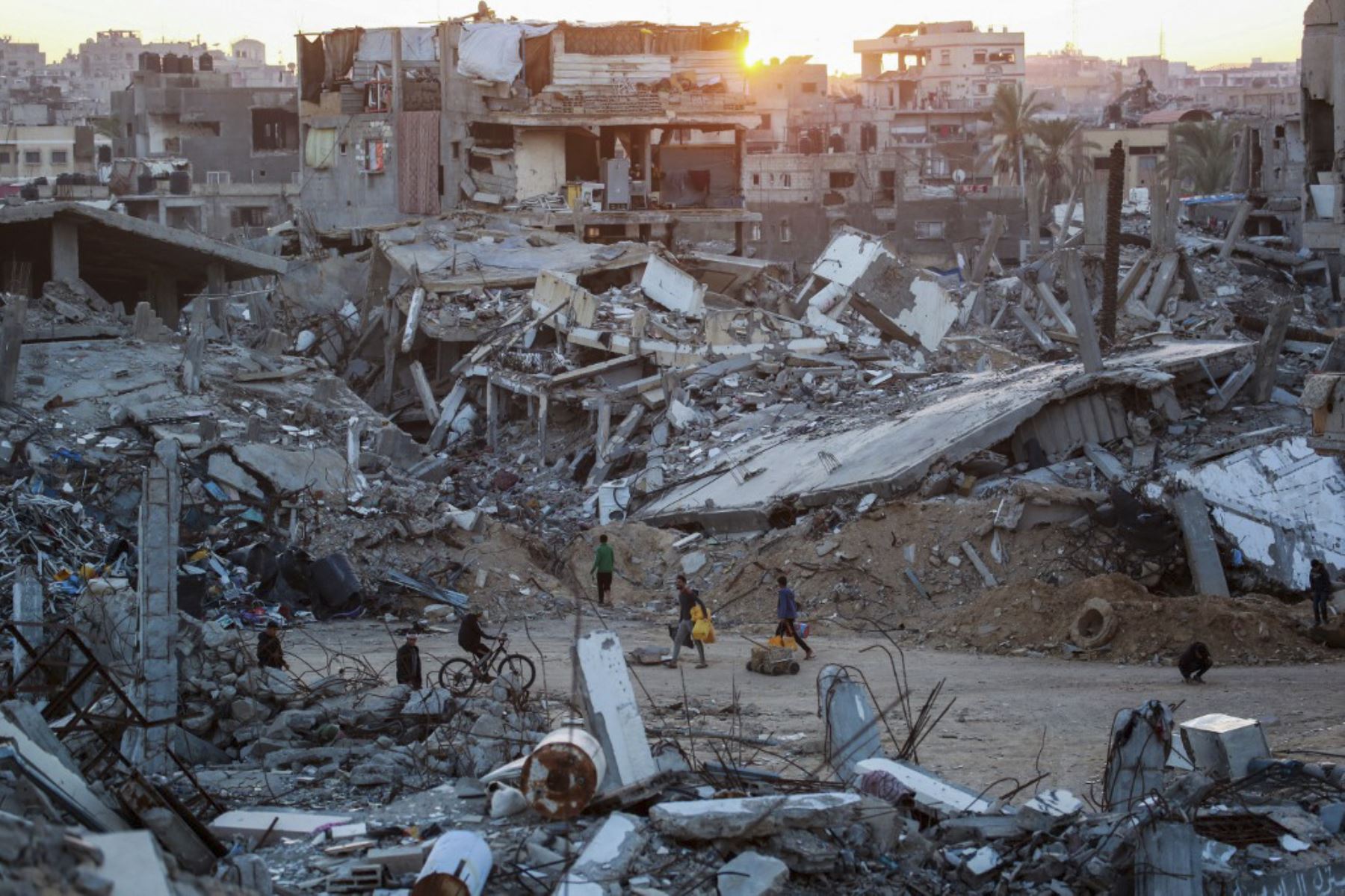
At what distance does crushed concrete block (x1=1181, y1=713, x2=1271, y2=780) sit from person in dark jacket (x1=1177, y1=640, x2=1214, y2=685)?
147 inches

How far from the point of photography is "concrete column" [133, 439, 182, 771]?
34.3 feet

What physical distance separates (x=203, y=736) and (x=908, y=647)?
6962mm

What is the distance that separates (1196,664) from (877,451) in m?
6.42

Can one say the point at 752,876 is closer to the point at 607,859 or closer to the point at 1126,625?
the point at 607,859

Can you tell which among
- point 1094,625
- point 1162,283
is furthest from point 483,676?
point 1162,283

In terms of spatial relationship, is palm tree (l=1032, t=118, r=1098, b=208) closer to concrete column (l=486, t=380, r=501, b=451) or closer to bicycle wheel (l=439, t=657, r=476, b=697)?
concrete column (l=486, t=380, r=501, b=451)

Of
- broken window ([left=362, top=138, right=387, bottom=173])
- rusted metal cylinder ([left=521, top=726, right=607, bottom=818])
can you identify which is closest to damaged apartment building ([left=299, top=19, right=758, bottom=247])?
broken window ([left=362, top=138, right=387, bottom=173])

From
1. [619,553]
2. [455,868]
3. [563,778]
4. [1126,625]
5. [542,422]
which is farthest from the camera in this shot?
[542,422]

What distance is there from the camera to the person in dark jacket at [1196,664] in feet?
42.9

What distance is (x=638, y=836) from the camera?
7.64 m

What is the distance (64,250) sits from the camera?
83.2 feet

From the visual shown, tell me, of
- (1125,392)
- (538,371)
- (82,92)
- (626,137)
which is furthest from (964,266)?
(82,92)

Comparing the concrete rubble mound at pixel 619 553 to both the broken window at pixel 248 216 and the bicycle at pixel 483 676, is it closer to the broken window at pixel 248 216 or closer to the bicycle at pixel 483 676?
the bicycle at pixel 483 676

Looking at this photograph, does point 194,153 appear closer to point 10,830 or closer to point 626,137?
point 626,137
